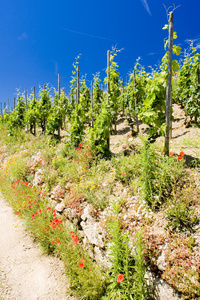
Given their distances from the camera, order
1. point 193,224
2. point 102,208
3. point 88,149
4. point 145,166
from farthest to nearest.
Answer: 1. point 88,149
2. point 102,208
3. point 145,166
4. point 193,224

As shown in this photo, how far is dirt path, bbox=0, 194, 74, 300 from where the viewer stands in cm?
294

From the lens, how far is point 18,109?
1399 cm

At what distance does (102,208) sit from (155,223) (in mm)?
1218

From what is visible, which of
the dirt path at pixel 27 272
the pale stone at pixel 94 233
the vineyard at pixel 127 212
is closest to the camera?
the vineyard at pixel 127 212

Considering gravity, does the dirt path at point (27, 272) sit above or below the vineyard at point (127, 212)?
below

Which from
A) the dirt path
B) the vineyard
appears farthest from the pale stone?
the dirt path

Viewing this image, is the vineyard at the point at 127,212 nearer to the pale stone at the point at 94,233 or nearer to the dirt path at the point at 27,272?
the pale stone at the point at 94,233

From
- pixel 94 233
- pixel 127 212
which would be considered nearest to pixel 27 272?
pixel 94 233

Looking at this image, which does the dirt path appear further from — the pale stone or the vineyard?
the pale stone

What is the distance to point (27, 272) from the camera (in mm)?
3367

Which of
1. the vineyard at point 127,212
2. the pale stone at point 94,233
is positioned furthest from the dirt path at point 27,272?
the pale stone at point 94,233

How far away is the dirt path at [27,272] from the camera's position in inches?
116

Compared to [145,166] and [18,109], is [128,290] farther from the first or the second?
[18,109]

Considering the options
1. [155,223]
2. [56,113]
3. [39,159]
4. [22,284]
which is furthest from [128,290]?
[56,113]
